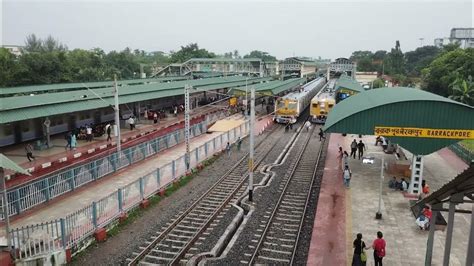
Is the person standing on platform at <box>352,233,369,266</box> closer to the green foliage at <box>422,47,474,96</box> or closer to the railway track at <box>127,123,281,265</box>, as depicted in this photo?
the railway track at <box>127,123,281,265</box>

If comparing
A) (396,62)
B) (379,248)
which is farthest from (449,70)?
(396,62)

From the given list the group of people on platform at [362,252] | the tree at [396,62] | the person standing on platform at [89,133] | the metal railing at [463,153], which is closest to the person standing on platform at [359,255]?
the group of people on platform at [362,252]

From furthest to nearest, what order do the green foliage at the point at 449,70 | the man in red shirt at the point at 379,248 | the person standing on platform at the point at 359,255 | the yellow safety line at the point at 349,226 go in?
the green foliage at the point at 449,70 < the yellow safety line at the point at 349,226 < the man in red shirt at the point at 379,248 < the person standing on platform at the point at 359,255

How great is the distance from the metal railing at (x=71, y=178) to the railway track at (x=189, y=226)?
566 cm

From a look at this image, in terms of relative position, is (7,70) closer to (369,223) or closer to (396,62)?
(369,223)

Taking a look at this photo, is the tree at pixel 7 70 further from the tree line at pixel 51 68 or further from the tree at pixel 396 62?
the tree at pixel 396 62

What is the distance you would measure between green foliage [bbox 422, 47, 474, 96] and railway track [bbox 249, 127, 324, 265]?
1489 inches

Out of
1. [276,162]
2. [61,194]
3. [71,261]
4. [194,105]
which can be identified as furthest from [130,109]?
[71,261]

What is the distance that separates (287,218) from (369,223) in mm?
3298

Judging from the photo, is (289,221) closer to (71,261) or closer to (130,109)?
(71,261)

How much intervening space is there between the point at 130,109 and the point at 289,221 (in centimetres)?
2729

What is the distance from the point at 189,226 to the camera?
15.7 meters

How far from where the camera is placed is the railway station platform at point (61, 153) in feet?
69.5

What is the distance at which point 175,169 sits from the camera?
21.8 m
